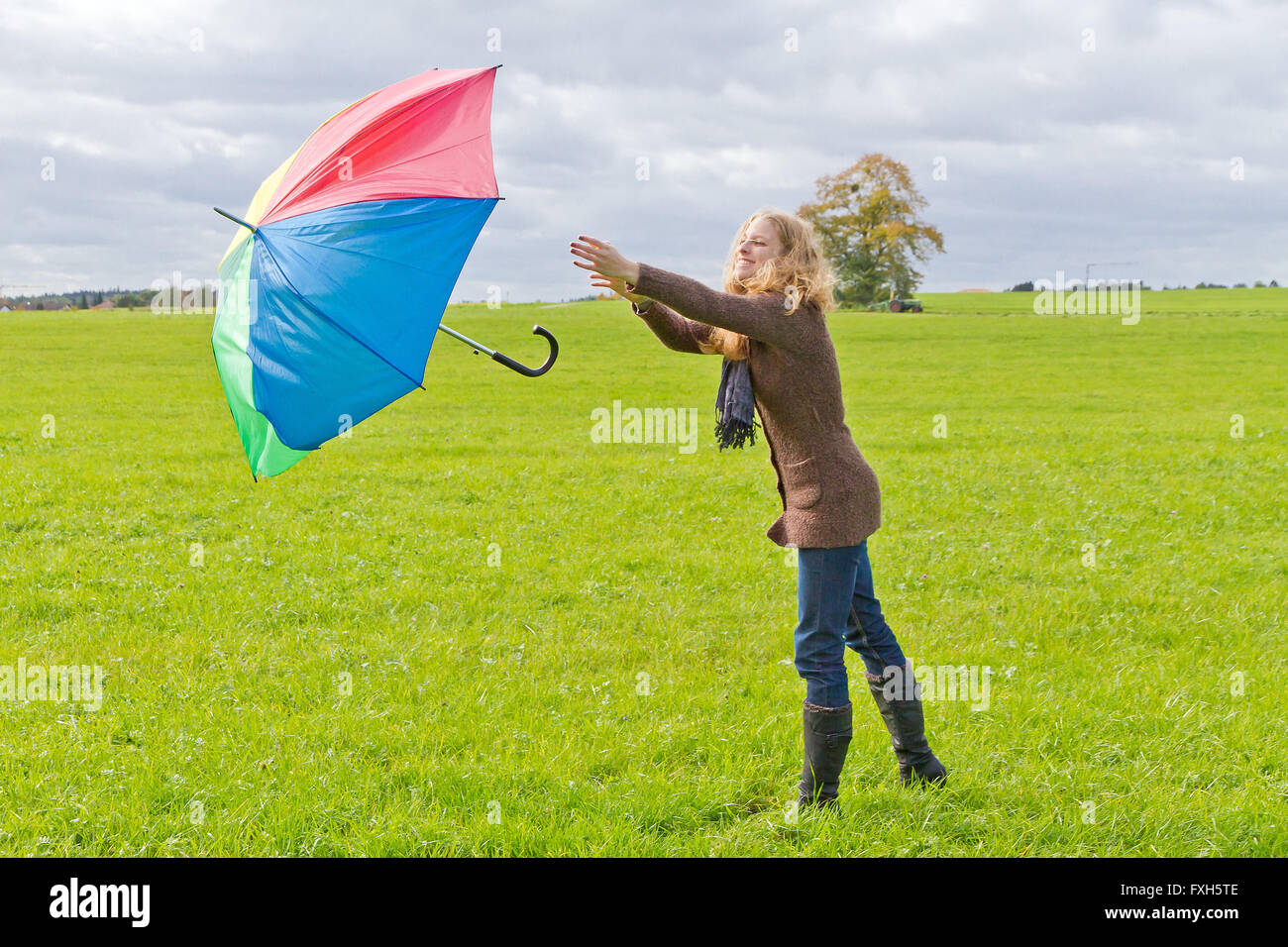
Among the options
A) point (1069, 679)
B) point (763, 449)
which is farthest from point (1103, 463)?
point (1069, 679)

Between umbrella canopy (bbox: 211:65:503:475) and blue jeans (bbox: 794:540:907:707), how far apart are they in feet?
6.06

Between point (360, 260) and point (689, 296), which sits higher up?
point (360, 260)

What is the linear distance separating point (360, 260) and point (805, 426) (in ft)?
6.38

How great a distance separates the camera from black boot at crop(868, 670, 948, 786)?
472cm

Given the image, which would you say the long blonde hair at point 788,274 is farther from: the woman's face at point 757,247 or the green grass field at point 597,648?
the green grass field at point 597,648

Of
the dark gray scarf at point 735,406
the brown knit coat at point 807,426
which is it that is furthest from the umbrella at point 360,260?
the brown knit coat at point 807,426

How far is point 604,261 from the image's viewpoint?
146 inches

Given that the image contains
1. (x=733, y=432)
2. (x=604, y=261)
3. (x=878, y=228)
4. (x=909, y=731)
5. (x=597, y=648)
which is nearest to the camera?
(x=604, y=261)

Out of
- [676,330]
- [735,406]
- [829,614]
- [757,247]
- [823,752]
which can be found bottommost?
[823,752]

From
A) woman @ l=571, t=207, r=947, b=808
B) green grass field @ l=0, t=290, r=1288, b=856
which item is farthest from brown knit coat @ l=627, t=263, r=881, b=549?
green grass field @ l=0, t=290, r=1288, b=856

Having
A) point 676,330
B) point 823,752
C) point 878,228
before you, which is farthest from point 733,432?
point 878,228

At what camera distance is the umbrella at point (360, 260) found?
155 inches

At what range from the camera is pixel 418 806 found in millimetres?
4516

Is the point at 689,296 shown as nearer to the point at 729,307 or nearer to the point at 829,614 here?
the point at 729,307
